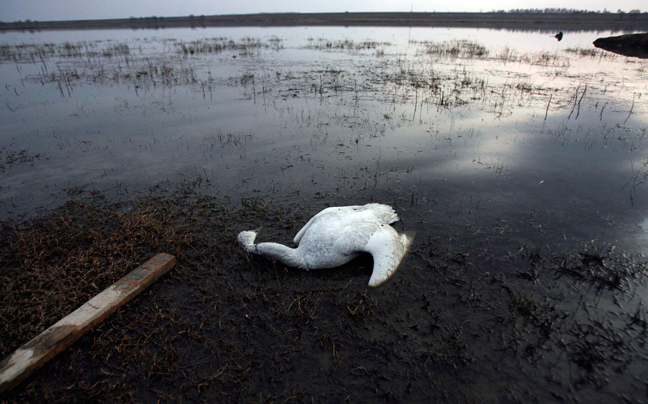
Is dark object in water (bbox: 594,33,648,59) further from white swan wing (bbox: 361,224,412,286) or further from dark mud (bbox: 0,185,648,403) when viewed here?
white swan wing (bbox: 361,224,412,286)

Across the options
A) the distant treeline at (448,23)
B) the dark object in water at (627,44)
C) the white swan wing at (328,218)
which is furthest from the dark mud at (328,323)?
the distant treeline at (448,23)

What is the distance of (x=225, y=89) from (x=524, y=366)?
13.4 m

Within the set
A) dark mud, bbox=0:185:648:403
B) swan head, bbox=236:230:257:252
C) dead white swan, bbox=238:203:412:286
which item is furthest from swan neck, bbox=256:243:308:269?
swan head, bbox=236:230:257:252

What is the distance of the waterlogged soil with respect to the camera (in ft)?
9.48

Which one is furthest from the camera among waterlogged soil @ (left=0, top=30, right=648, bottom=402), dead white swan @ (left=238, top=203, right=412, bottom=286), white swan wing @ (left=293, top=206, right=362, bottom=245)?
white swan wing @ (left=293, top=206, right=362, bottom=245)

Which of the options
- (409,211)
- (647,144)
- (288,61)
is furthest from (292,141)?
(288,61)

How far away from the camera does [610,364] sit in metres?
2.90

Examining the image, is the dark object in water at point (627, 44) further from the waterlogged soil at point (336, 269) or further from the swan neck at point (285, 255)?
the swan neck at point (285, 255)

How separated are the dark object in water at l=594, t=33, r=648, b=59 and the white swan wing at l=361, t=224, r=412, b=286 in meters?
28.8

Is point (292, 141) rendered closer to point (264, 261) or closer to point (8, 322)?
point (264, 261)

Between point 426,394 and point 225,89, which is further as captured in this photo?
point 225,89

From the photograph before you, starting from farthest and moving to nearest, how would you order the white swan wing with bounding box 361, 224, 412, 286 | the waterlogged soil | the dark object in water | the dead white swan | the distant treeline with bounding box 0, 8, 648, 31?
1. the distant treeline with bounding box 0, 8, 648, 31
2. the dark object in water
3. the dead white swan
4. the white swan wing with bounding box 361, 224, 412, 286
5. the waterlogged soil

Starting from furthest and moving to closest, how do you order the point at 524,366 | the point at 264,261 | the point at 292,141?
the point at 292,141
the point at 264,261
the point at 524,366

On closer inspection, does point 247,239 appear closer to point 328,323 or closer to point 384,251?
point 328,323
